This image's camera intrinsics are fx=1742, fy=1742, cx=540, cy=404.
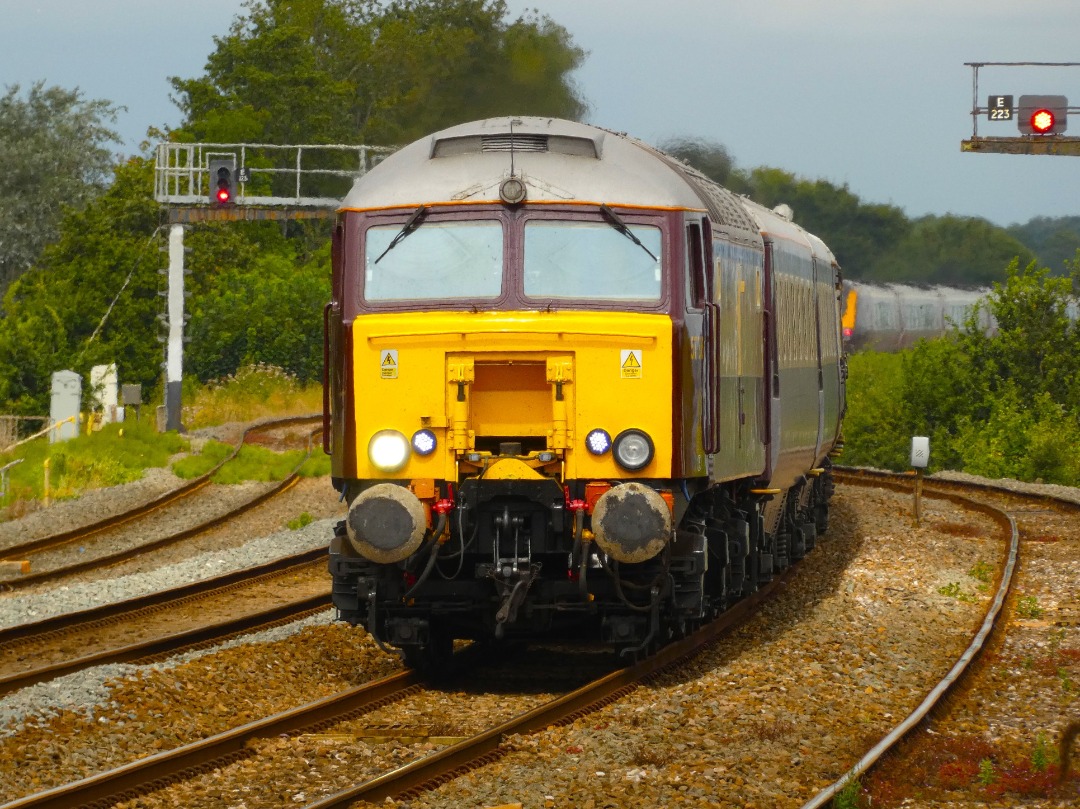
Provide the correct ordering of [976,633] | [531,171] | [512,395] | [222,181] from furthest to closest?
[222,181] < [976,633] < [531,171] < [512,395]

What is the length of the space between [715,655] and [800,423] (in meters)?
3.99

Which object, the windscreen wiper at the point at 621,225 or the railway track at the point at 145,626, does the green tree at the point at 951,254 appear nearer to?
the railway track at the point at 145,626

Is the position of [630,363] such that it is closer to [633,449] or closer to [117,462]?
[633,449]

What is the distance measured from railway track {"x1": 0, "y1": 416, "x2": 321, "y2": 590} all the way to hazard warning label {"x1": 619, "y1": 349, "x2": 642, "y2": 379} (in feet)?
31.0

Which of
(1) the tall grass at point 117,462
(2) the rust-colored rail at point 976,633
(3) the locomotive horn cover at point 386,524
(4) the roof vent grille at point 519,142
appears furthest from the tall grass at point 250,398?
(3) the locomotive horn cover at point 386,524

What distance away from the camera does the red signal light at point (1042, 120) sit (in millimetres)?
23031

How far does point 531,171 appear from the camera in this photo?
36.1 feet

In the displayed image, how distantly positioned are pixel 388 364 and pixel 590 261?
1410mm

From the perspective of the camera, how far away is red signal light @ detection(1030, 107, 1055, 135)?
75.6 feet

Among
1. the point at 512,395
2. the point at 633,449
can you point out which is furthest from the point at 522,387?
the point at 633,449

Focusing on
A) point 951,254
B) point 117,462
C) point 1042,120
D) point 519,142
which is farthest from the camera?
point 951,254

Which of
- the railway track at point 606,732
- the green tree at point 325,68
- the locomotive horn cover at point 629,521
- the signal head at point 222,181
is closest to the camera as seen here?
the railway track at point 606,732

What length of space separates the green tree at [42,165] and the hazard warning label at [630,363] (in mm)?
65986

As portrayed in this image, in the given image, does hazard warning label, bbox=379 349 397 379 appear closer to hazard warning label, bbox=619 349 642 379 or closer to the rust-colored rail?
hazard warning label, bbox=619 349 642 379
